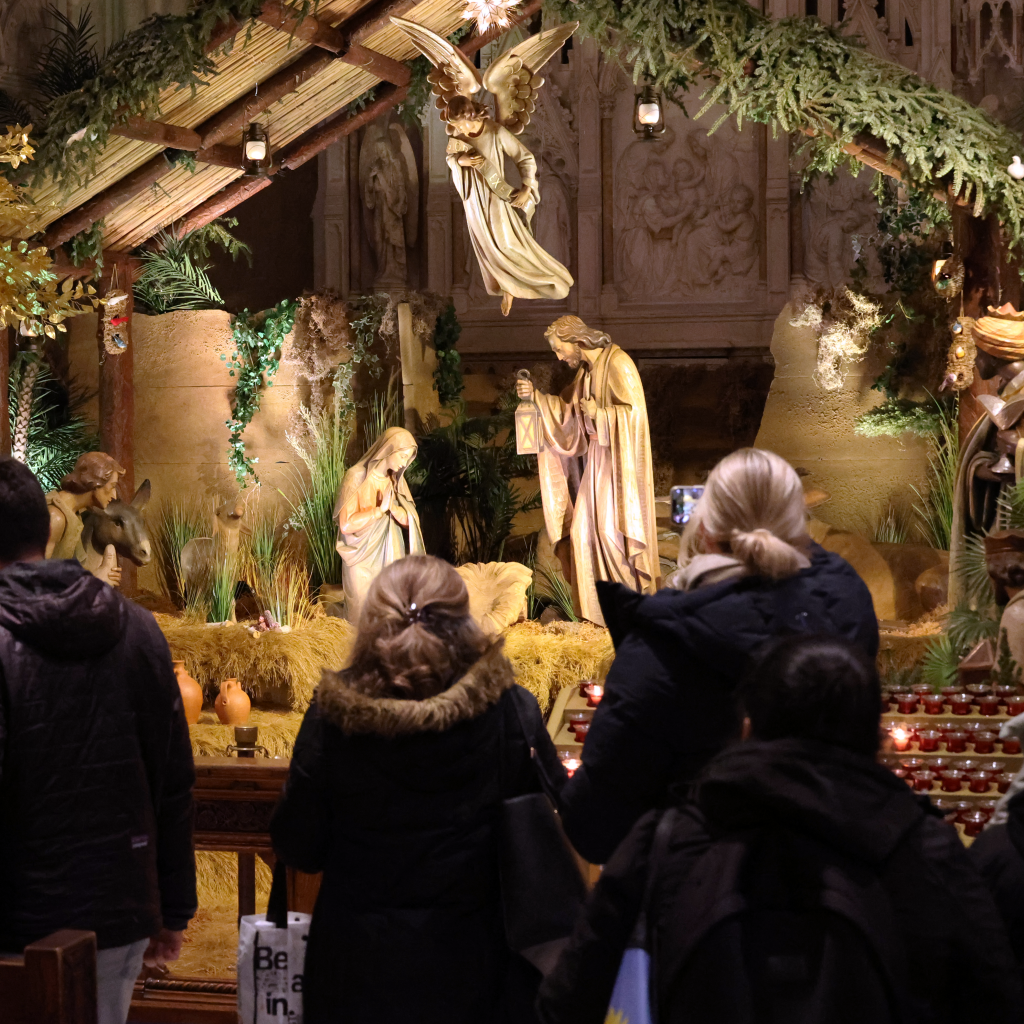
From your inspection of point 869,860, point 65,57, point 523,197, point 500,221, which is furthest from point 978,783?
point 65,57

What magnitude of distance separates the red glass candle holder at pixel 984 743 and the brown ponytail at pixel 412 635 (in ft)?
12.3

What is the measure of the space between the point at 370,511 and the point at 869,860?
7.59 metres

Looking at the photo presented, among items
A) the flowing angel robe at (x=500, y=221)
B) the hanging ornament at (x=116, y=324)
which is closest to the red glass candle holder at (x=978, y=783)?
the flowing angel robe at (x=500, y=221)

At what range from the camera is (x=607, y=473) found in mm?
8680

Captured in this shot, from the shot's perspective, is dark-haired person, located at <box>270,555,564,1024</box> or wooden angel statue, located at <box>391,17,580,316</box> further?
wooden angel statue, located at <box>391,17,580,316</box>

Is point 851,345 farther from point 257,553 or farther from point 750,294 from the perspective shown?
point 257,553

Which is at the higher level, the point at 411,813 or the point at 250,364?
the point at 250,364

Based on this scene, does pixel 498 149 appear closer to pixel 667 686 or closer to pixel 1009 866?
pixel 667 686

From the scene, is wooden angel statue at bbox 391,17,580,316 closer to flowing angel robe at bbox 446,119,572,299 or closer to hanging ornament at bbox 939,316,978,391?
flowing angel robe at bbox 446,119,572,299

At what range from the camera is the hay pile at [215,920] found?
545 centimetres

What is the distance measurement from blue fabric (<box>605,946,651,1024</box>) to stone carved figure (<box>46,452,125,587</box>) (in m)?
7.28

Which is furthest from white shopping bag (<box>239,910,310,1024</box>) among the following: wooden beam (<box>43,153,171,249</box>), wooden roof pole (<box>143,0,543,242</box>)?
wooden roof pole (<box>143,0,543,242</box>)

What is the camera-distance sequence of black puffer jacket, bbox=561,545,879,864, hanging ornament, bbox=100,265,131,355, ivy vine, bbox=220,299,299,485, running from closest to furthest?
black puffer jacket, bbox=561,545,879,864
hanging ornament, bbox=100,265,131,355
ivy vine, bbox=220,299,299,485

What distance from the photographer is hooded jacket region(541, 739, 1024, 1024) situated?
197 centimetres
